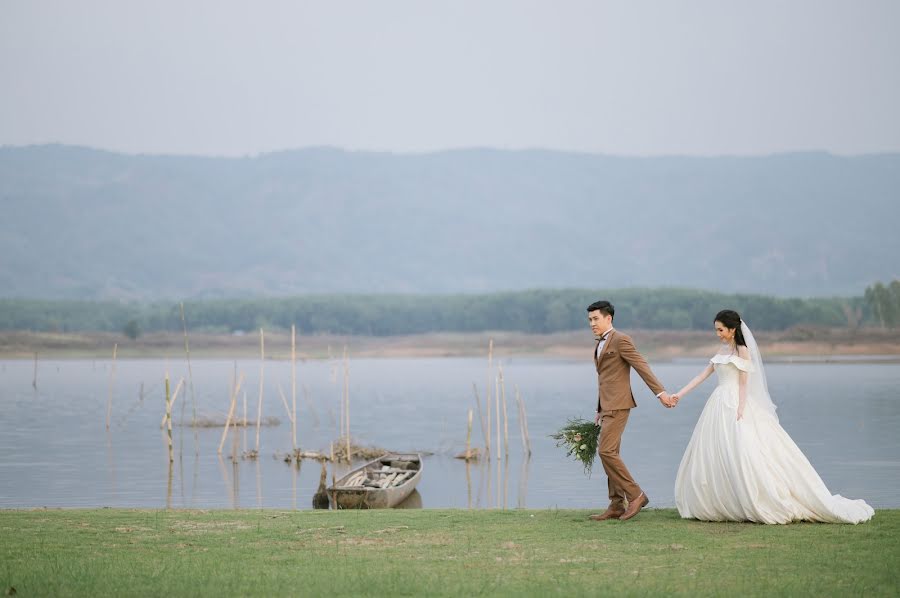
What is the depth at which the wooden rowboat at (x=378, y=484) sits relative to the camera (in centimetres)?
1884

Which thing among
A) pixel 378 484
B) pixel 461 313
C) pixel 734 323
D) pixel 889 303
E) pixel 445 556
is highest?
pixel 889 303

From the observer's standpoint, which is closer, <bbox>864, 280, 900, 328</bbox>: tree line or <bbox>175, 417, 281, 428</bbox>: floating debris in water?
<bbox>175, 417, 281, 428</bbox>: floating debris in water

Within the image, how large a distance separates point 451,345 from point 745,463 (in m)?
108

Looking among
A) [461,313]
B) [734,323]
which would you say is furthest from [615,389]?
[461,313]

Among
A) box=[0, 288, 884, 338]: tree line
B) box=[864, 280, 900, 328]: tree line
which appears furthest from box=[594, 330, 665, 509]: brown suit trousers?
box=[0, 288, 884, 338]: tree line

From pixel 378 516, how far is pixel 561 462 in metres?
15.9

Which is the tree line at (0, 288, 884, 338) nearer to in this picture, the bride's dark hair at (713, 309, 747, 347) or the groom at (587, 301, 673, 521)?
the bride's dark hair at (713, 309, 747, 347)

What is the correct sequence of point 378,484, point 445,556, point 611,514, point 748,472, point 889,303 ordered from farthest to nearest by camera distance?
point 889,303
point 378,484
point 611,514
point 748,472
point 445,556

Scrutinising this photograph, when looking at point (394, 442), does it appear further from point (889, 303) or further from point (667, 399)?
point (889, 303)

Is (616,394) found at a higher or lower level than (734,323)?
lower

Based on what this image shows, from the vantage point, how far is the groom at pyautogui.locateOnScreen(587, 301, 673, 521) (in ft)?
36.1

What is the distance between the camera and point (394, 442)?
115 ft

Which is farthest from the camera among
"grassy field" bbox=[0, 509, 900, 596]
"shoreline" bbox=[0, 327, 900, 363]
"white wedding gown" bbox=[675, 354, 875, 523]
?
"shoreline" bbox=[0, 327, 900, 363]

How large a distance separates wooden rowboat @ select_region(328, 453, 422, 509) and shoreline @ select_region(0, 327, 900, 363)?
56420mm
